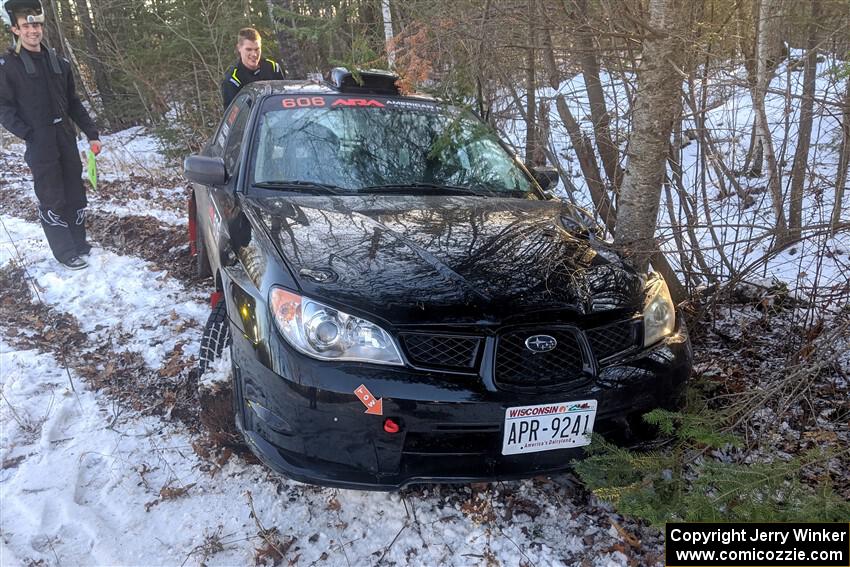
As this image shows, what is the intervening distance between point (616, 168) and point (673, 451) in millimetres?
2591

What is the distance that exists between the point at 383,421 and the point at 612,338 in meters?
1.01

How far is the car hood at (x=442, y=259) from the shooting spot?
2.15 m

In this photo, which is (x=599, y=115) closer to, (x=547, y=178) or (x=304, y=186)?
(x=547, y=178)

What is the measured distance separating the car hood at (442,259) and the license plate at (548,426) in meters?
A: 0.35

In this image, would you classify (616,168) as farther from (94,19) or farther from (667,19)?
(94,19)

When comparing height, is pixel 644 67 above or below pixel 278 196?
above

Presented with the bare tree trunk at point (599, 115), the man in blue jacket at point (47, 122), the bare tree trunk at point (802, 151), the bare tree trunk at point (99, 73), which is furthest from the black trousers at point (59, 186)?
the bare tree trunk at point (99, 73)

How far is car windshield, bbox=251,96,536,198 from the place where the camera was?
3209 mm

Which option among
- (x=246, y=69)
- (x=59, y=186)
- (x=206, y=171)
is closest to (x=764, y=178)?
(x=206, y=171)

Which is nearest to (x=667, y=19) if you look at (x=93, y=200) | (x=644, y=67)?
(x=644, y=67)

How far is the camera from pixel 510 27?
13.1 ft

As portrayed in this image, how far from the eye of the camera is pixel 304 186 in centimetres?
312

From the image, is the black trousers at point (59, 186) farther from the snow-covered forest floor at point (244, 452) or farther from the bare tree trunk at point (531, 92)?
the bare tree trunk at point (531, 92)

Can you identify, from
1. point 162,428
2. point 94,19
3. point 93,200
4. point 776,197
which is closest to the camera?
point 162,428
